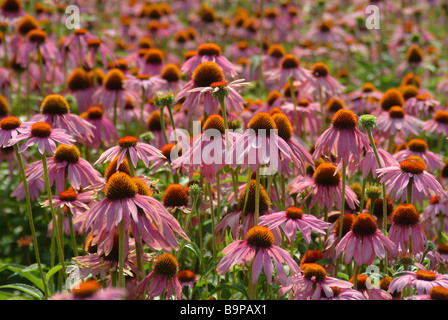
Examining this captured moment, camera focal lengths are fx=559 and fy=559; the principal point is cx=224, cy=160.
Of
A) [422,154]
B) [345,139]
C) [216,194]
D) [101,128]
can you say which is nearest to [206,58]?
[216,194]

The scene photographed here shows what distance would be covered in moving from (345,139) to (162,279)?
854 mm

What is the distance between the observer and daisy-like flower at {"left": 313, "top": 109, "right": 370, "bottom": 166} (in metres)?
2.10

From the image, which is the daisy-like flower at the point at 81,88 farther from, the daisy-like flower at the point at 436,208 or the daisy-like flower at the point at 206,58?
the daisy-like flower at the point at 436,208

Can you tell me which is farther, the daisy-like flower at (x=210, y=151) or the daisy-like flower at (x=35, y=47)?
the daisy-like flower at (x=35, y=47)

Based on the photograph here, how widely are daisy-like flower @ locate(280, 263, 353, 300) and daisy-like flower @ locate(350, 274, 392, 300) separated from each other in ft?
0.54

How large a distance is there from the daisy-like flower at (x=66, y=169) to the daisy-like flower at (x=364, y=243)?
102cm

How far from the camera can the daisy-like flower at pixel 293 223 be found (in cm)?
193

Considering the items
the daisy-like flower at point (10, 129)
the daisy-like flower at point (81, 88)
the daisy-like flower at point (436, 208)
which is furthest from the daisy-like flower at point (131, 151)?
the daisy-like flower at point (81, 88)

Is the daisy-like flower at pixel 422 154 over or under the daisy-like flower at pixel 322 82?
under

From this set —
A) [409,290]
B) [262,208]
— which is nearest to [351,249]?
[409,290]

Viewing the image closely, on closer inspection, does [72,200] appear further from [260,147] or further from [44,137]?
[260,147]

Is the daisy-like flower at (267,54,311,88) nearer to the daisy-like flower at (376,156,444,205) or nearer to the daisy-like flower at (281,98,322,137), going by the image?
the daisy-like flower at (281,98,322,137)

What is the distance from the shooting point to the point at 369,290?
76.5 inches

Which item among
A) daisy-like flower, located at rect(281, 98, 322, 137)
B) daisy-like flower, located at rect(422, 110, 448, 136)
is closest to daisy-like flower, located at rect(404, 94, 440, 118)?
daisy-like flower, located at rect(422, 110, 448, 136)
